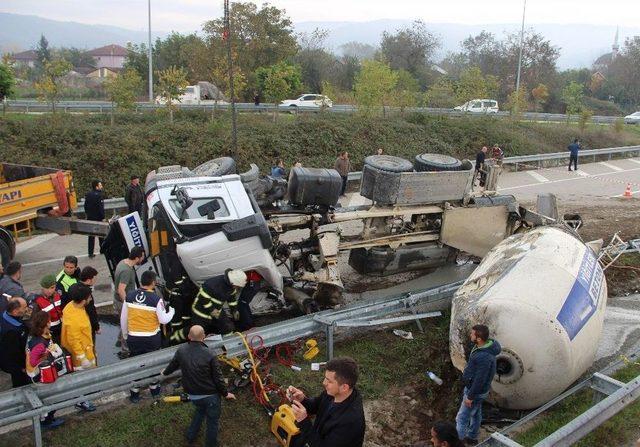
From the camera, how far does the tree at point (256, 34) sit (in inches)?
1109

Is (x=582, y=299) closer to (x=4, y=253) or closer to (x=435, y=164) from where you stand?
(x=435, y=164)

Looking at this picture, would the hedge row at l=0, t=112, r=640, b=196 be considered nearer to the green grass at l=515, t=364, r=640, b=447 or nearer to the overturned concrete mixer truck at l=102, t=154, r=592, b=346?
the overturned concrete mixer truck at l=102, t=154, r=592, b=346

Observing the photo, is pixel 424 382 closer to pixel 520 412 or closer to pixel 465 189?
pixel 520 412

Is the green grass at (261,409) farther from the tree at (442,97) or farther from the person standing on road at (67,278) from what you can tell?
the tree at (442,97)

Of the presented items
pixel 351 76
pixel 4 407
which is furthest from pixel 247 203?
pixel 351 76

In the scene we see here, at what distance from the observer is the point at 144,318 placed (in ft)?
20.4

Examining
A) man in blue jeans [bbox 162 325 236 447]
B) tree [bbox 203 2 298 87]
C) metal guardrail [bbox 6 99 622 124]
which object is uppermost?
tree [bbox 203 2 298 87]

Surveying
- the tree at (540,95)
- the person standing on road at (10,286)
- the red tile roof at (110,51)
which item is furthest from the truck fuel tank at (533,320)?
the red tile roof at (110,51)

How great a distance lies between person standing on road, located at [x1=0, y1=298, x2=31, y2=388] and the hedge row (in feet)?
33.8

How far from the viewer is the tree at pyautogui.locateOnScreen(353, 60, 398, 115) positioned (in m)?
23.7

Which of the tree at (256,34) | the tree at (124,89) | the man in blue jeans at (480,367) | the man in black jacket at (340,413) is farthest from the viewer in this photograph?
the tree at (256,34)

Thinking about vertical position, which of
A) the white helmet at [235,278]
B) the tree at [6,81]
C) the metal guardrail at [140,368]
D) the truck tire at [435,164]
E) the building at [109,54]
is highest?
the building at [109,54]

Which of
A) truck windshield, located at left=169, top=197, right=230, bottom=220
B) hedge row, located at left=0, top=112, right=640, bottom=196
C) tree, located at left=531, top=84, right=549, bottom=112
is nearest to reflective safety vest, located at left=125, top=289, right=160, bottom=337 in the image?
truck windshield, located at left=169, top=197, right=230, bottom=220

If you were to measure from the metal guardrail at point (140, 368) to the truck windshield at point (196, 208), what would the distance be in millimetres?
1718
